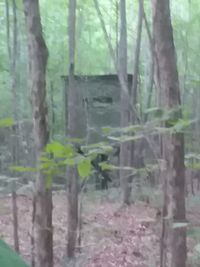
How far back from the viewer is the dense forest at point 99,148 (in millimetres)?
3086

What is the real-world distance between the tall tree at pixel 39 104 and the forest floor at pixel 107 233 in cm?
232

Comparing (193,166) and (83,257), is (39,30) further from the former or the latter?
(83,257)

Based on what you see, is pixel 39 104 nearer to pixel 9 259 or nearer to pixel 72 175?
pixel 72 175

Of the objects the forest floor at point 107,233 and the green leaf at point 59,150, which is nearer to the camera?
the green leaf at point 59,150

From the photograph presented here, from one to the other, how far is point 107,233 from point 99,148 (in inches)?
272

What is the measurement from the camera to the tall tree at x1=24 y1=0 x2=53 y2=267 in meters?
4.95

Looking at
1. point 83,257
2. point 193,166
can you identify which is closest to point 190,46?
point 83,257

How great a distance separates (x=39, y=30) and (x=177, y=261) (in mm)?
2607

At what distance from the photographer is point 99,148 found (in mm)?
2754

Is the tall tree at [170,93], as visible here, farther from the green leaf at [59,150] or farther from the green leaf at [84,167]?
the green leaf at [59,150]

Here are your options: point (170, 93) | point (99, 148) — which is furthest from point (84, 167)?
point (170, 93)

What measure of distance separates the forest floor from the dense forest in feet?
0.07

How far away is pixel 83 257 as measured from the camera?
8094 millimetres

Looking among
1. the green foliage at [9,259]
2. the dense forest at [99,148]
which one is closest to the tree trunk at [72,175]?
the dense forest at [99,148]
